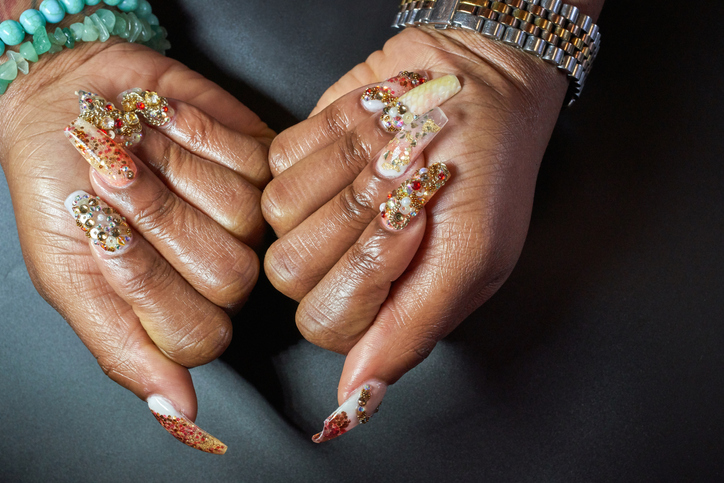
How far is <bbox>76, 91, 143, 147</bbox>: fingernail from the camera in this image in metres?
0.92

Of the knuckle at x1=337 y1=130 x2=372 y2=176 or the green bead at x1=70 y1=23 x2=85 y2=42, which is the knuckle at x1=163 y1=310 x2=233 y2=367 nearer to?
the knuckle at x1=337 y1=130 x2=372 y2=176

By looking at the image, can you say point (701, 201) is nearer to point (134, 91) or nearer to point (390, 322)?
point (390, 322)

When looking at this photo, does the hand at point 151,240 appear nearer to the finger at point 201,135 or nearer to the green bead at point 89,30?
the finger at point 201,135

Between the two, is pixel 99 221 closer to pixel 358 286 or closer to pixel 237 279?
pixel 237 279

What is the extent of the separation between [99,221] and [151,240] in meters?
0.10

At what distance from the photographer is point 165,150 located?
39.4 inches

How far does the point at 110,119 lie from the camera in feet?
3.05

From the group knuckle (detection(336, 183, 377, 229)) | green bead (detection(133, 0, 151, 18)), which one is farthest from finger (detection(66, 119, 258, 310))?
green bead (detection(133, 0, 151, 18))

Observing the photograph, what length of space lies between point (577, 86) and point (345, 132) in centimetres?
52

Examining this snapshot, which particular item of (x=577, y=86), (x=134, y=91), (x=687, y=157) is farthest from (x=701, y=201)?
(x=134, y=91)

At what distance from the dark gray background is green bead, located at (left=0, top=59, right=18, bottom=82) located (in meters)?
0.70

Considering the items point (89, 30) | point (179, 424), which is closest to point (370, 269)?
point (179, 424)

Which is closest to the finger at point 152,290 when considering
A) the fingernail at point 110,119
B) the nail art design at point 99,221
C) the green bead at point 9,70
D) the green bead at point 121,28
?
the nail art design at point 99,221

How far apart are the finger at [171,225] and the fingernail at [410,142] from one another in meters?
0.34
